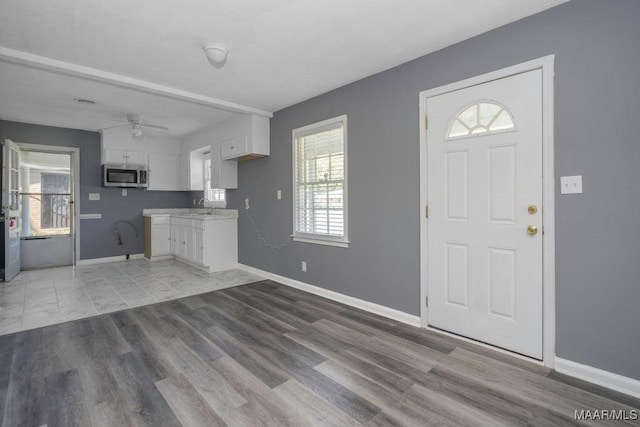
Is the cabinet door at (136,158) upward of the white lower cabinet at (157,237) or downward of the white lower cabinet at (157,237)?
upward

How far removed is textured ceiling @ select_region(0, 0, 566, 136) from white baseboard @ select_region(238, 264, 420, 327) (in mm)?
2401

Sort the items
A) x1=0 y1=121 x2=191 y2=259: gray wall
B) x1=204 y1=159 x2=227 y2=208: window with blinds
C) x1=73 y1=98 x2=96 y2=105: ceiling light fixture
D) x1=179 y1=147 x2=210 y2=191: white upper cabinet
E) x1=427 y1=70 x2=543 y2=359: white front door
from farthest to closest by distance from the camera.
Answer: x1=179 y1=147 x2=210 y2=191: white upper cabinet, x1=204 y1=159 x2=227 y2=208: window with blinds, x1=0 y1=121 x2=191 y2=259: gray wall, x1=73 y1=98 x2=96 y2=105: ceiling light fixture, x1=427 y1=70 x2=543 y2=359: white front door

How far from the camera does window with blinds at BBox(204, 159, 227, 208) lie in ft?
19.0

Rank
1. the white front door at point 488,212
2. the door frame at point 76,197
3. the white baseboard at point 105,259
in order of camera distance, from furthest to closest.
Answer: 1. the white baseboard at point 105,259
2. the door frame at point 76,197
3. the white front door at point 488,212

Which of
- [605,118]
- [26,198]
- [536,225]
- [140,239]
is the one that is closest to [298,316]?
[536,225]

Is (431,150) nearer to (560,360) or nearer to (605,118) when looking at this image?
(605,118)

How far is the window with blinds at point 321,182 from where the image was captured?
3.53 m

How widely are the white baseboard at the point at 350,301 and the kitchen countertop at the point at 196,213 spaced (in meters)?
1.22

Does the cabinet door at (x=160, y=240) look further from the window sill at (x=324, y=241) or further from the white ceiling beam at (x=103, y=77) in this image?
the window sill at (x=324, y=241)

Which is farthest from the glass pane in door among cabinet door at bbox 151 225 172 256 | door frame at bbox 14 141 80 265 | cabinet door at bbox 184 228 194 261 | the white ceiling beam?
the white ceiling beam

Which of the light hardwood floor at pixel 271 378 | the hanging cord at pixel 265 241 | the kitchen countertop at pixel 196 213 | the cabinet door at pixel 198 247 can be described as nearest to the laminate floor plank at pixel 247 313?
the light hardwood floor at pixel 271 378

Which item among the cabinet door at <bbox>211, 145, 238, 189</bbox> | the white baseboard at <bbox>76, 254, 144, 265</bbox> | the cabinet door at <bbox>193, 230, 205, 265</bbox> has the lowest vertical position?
the white baseboard at <bbox>76, 254, 144, 265</bbox>

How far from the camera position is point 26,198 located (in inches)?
228

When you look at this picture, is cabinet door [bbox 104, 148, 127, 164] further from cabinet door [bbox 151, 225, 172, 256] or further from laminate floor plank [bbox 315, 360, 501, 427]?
laminate floor plank [bbox 315, 360, 501, 427]
